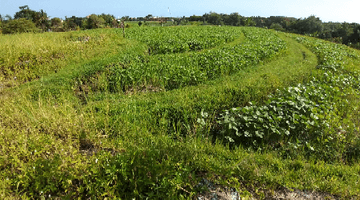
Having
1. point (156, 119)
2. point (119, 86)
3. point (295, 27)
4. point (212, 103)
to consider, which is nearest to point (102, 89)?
point (119, 86)

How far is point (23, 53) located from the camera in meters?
10.7

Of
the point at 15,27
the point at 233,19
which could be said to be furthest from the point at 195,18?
the point at 15,27

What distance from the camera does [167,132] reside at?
584 cm

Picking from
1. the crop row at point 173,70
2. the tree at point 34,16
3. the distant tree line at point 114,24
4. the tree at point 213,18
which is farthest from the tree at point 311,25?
the tree at point 34,16

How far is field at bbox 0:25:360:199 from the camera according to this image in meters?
3.43

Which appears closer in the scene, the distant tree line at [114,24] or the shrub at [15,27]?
the shrub at [15,27]

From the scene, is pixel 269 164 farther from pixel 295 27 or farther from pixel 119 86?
pixel 295 27

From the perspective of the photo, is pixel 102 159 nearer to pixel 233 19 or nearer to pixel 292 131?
pixel 292 131

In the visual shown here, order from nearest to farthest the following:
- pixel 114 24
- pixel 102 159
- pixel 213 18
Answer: pixel 102 159, pixel 114 24, pixel 213 18

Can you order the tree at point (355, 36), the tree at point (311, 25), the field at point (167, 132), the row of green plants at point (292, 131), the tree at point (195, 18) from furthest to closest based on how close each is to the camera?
the tree at point (195, 18)
the tree at point (311, 25)
the tree at point (355, 36)
the row of green plants at point (292, 131)
the field at point (167, 132)

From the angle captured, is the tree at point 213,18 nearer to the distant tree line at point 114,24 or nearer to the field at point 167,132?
the distant tree line at point 114,24

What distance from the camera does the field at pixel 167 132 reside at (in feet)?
11.3

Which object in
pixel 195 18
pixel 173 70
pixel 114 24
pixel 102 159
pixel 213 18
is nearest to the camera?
pixel 102 159

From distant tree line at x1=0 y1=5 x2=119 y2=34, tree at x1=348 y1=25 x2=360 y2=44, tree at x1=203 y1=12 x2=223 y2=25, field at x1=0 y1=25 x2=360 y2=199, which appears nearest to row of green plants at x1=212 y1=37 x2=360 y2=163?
field at x1=0 y1=25 x2=360 y2=199
